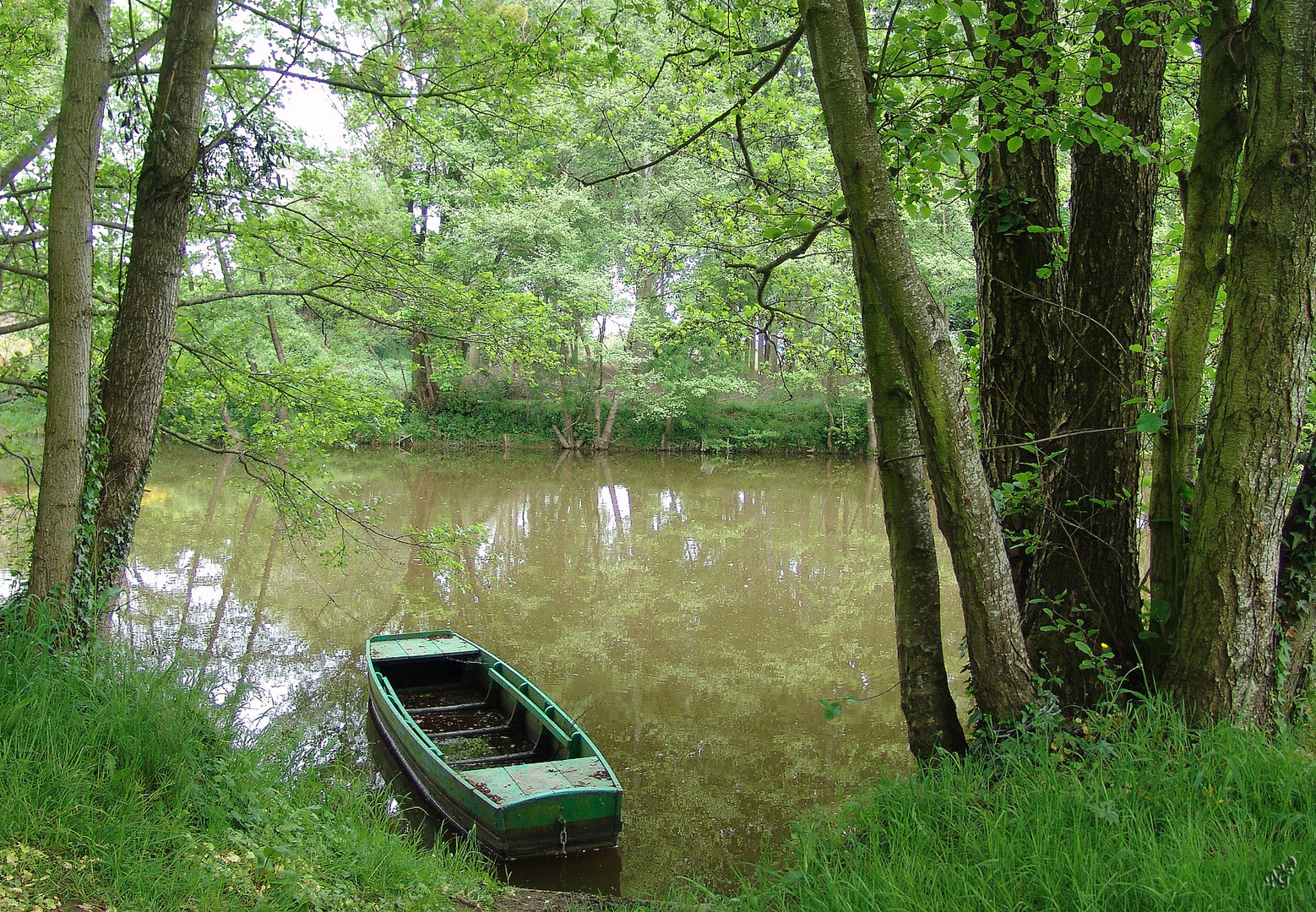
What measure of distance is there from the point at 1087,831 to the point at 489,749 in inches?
178

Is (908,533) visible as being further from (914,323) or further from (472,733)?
(472,733)

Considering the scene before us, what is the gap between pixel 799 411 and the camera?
26000 mm

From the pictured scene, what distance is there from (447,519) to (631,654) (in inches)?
301

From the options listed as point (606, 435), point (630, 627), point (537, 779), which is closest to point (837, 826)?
point (537, 779)

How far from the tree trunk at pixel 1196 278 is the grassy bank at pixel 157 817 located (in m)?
3.20

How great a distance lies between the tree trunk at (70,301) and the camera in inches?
167

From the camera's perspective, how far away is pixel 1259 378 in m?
2.80

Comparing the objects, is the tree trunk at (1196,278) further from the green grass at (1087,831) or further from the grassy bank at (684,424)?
the grassy bank at (684,424)

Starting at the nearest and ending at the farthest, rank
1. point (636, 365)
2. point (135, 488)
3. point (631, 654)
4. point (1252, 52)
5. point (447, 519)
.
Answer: point (1252, 52), point (135, 488), point (631, 654), point (447, 519), point (636, 365)

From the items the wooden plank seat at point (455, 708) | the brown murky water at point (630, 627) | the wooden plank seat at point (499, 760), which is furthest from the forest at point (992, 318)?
the wooden plank seat at point (455, 708)

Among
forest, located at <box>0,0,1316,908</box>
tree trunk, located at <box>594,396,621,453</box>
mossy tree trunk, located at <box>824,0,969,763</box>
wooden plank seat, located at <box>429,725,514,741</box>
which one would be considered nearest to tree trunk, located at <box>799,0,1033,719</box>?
forest, located at <box>0,0,1316,908</box>

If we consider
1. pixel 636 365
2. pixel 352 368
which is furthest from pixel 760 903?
pixel 352 368

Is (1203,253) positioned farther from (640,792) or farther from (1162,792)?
(640,792)

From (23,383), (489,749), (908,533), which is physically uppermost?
(23,383)
